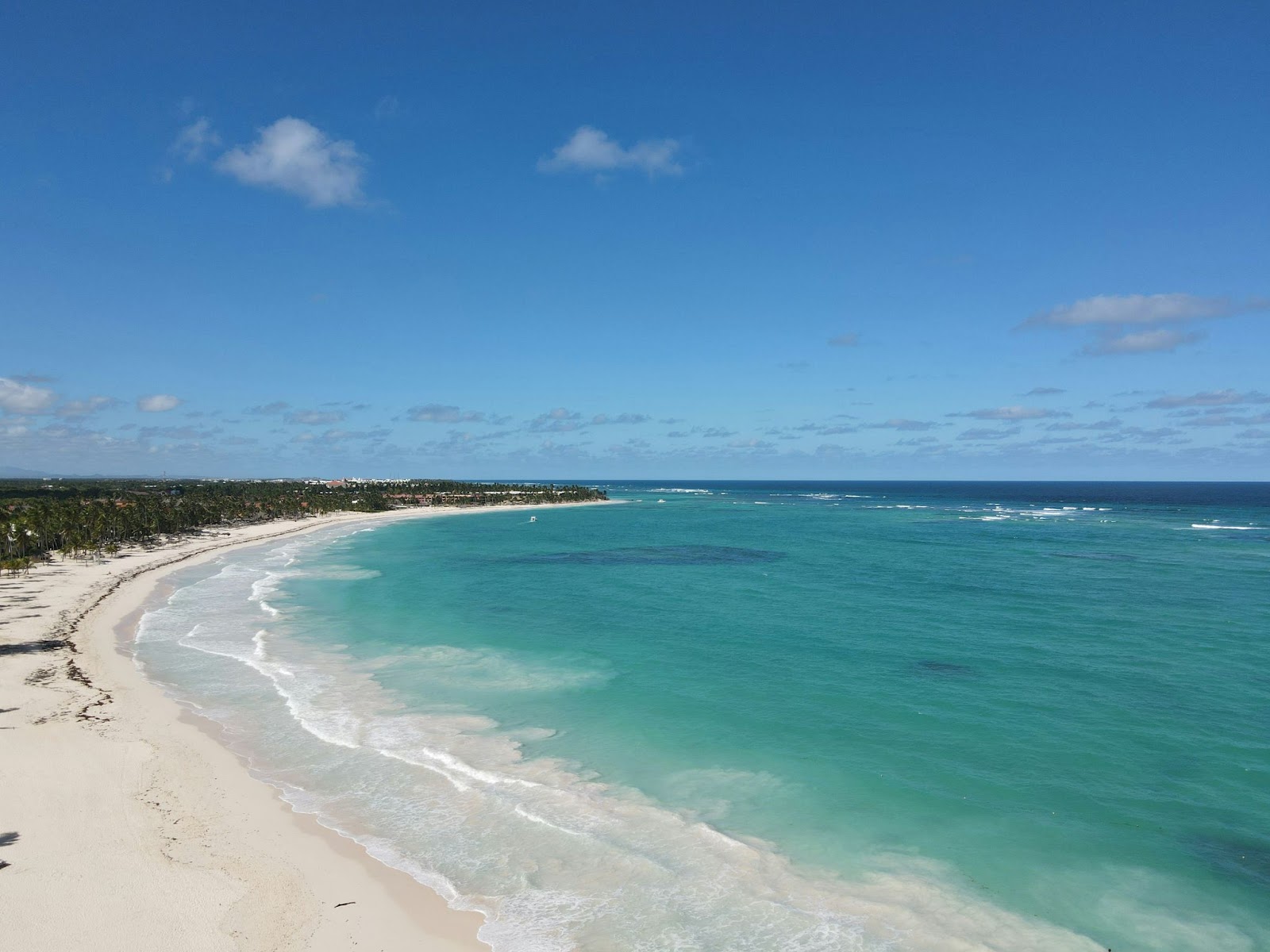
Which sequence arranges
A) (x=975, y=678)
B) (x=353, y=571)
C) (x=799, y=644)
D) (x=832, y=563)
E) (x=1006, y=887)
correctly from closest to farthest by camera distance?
(x=1006, y=887) → (x=975, y=678) → (x=799, y=644) → (x=353, y=571) → (x=832, y=563)

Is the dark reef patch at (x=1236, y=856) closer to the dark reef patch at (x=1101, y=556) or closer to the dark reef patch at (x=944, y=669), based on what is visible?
the dark reef patch at (x=944, y=669)

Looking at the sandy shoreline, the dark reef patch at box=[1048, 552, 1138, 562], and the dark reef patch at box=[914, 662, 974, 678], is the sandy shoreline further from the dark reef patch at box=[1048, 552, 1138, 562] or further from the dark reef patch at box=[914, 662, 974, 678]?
the dark reef patch at box=[1048, 552, 1138, 562]

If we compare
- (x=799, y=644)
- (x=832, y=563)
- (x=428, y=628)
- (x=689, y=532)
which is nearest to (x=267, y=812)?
(x=428, y=628)

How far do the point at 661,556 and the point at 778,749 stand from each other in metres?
46.5

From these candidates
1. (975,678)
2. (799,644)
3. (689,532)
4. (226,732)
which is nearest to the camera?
(226,732)

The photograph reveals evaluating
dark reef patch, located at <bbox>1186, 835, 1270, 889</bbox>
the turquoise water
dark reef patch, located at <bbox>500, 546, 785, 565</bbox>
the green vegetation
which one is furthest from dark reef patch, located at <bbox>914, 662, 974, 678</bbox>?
the green vegetation

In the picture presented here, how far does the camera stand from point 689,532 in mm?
92812

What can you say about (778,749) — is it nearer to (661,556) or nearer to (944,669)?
(944,669)

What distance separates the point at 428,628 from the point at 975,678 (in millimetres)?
24429

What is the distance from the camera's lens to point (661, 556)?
66.2 m

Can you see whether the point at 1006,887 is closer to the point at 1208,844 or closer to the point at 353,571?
the point at 1208,844

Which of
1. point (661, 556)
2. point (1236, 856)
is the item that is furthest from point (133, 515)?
point (1236, 856)

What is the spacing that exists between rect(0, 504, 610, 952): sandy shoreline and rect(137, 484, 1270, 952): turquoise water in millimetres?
919

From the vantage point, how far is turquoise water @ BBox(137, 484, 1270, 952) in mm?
12648
